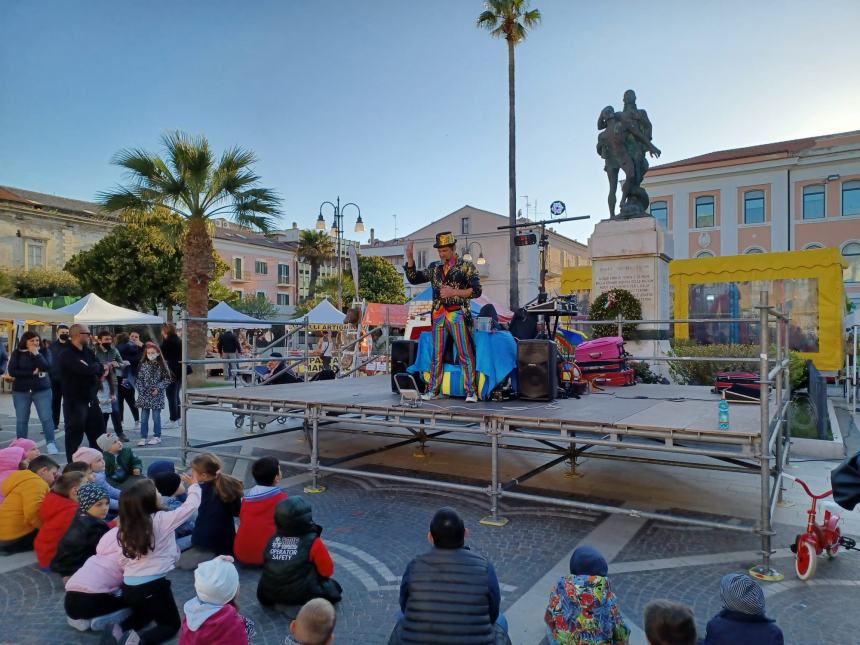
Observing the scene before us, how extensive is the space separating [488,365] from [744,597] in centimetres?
441

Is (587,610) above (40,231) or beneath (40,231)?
beneath

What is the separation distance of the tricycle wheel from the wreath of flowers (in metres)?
9.95

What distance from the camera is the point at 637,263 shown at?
14.7 meters

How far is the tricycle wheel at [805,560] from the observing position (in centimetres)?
412

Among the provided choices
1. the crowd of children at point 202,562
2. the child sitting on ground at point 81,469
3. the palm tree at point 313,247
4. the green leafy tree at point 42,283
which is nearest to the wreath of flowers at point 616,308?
the crowd of children at point 202,562

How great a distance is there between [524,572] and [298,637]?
224cm

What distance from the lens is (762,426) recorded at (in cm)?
424

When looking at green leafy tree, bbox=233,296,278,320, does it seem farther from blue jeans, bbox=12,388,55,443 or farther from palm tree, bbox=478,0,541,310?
blue jeans, bbox=12,388,55,443

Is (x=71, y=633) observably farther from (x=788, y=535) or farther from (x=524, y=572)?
(x=788, y=535)

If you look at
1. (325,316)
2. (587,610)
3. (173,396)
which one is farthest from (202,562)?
(325,316)

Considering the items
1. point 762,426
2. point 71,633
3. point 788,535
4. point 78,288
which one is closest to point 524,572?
point 762,426

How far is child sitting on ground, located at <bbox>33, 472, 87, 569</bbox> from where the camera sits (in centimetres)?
439

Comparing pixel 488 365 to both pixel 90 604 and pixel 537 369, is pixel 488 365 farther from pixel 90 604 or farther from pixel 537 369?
pixel 90 604

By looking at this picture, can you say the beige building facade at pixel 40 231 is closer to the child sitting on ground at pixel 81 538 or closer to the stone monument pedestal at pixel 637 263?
the stone monument pedestal at pixel 637 263
